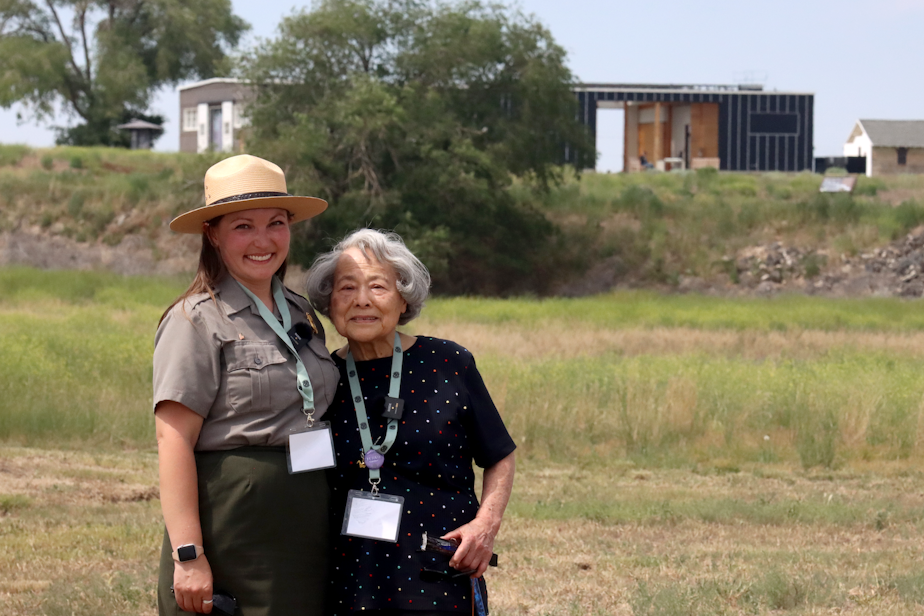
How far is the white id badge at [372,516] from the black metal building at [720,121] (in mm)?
52002

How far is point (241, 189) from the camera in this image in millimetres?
3189

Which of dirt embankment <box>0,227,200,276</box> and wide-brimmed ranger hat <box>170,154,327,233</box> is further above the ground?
wide-brimmed ranger hat <box>170,154,327,233</box>

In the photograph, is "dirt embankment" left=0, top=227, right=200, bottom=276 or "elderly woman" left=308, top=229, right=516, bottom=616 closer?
"elderly woman" left=308, top=229, right=516, bottom=616

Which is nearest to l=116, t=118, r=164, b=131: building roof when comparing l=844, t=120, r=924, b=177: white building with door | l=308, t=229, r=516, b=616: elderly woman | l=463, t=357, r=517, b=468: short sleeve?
l=844, t=120, r=924, b=177: white building with door

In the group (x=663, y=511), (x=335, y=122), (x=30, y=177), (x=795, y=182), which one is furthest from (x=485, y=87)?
(x=663, y=511)

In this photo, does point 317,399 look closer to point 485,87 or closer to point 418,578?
point 418,578

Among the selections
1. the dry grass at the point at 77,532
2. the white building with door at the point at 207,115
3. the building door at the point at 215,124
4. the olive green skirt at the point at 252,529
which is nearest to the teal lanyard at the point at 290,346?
the olive green skirt at the point at 252,529

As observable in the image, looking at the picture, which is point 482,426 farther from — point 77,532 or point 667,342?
point 667,342

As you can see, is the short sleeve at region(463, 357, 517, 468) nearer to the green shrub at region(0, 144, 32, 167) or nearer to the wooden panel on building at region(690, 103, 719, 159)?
the green shrub at region(0, 144, 32, 167)

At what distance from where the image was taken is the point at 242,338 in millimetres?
3068

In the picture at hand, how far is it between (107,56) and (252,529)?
199ft

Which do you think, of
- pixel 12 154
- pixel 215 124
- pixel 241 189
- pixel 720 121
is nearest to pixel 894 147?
pixel 720 121

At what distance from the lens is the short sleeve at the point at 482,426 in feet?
11.1

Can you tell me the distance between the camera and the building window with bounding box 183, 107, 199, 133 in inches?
2259
